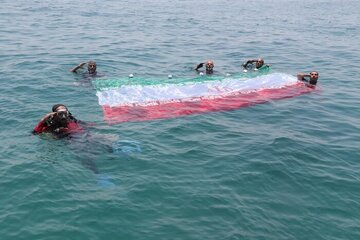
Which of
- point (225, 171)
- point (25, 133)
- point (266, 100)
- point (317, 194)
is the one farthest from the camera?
point (266, 100)

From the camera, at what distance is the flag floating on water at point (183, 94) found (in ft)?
56.0

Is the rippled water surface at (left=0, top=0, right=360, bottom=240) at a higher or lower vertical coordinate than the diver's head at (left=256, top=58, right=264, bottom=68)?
lower

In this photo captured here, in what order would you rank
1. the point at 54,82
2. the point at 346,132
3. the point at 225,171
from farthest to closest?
1. the point at 54,82
2. the point at 346,132
3. the point at 225,171

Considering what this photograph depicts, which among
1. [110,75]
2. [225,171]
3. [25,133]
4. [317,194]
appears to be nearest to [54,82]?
[110,75]

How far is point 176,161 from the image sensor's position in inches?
515

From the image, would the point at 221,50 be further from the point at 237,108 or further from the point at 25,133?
the point at 25,133

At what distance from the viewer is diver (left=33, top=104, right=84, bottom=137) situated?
44.4ft

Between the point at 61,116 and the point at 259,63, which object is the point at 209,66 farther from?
the point at 61,116

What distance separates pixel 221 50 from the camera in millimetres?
30375

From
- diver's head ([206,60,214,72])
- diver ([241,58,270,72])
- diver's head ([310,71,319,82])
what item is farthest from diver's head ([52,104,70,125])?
diver ([241,58,270,72])

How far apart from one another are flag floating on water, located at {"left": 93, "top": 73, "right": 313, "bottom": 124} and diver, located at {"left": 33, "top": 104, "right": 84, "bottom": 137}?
2.10 metres

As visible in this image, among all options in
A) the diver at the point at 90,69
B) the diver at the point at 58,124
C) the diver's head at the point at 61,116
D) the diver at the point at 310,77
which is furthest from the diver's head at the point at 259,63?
the diver's head at the point at 61,116

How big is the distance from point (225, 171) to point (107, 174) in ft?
11.6

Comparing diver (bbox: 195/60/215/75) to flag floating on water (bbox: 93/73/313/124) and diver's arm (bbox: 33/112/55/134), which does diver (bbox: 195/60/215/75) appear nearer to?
flag floating on water (bbox: 93/73/313/124)
